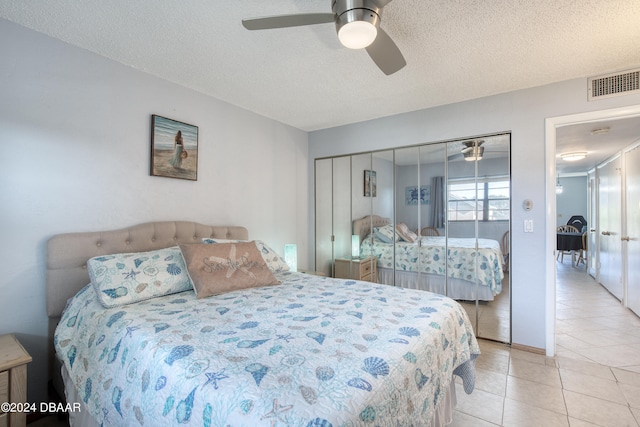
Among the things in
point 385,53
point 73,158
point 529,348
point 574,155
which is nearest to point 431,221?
point 529,348

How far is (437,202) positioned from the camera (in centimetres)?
304

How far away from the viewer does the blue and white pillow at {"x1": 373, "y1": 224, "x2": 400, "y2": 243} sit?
3.35 m

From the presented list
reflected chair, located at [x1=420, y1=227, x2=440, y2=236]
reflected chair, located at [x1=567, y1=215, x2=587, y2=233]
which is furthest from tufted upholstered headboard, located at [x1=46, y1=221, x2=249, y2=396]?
reflected chair, located at [x1=567, y1=215, x2=587, y2=233]

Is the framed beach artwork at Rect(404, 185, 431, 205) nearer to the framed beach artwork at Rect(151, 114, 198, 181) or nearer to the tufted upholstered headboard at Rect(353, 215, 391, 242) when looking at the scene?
the tufted upholstered headboard at Rect(353, 215, 391, 242)

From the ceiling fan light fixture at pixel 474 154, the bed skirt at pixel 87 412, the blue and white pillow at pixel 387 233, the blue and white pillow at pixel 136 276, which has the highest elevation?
the ceiling fan light fixture at pixel 474 154

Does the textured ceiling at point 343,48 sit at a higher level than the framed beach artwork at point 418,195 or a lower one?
higher

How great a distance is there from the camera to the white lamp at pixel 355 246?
3634 millimetres

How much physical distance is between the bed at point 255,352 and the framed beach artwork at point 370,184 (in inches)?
65.5

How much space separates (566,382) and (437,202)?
69.3 inches

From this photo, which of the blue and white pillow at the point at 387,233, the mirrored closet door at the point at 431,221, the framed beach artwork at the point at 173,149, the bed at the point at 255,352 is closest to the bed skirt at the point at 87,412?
the bed at the point at 255,352

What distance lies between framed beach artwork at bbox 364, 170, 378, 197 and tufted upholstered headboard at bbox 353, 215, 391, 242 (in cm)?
29

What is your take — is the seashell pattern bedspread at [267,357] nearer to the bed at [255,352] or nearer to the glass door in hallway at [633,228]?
the bed at [255,352]

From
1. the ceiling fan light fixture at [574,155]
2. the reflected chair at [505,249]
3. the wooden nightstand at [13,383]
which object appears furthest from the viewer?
the ceiling fan light fixture at [574,155]

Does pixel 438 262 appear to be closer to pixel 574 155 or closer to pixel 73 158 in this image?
pixel 73 158
